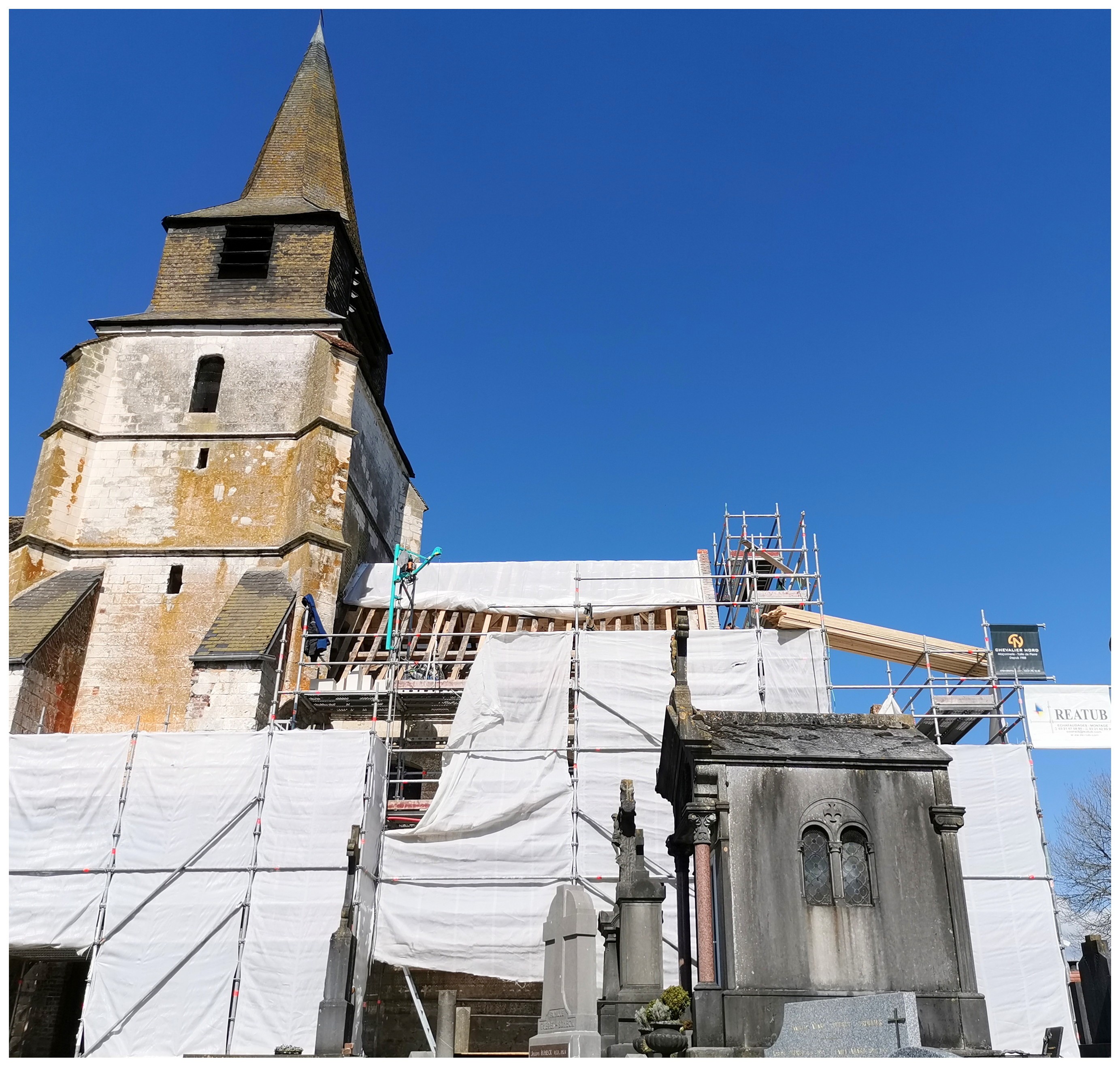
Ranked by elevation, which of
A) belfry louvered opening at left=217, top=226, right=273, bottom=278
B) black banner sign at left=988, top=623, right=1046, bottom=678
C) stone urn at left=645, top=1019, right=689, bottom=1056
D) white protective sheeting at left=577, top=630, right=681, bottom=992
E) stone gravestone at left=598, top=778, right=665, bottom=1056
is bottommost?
stone urn at left=645, top=1019, right=689, bottom=1056

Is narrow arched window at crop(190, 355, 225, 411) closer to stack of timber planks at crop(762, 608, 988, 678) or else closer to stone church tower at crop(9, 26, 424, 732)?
stone church tower at crop(9, 26, 424, 732)

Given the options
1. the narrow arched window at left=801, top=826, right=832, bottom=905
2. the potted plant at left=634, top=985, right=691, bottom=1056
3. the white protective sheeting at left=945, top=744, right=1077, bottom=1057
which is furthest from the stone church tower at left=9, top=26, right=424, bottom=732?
the white protective sheeting at left=945, top=744, right=1077, bottom=1057

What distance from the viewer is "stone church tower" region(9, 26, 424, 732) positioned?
1912 cm

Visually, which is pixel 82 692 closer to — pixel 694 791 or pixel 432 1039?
pixel 432 1039

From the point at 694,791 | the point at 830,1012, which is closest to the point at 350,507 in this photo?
the point at 694,791

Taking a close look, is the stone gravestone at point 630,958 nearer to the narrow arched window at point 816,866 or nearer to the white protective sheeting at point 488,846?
the narrow arched window at point 816,866

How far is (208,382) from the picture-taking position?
Result: 23609mm

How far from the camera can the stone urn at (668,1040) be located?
7.80 meters

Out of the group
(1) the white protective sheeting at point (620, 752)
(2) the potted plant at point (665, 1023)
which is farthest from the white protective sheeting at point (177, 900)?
(2) the potted plant at point (665, 1023)

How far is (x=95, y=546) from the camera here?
21156 mm

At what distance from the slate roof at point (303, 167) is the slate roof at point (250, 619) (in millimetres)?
10039

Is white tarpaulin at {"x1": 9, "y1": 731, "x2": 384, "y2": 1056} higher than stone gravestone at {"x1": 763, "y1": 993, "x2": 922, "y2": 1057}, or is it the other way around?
white tarpaulin at {"x1": 9, "y1": 731, "x2": 384, "y2": 1056}

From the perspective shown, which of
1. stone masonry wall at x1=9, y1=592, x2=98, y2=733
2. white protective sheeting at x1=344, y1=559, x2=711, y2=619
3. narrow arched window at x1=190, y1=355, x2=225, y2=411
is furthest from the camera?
narrow arched window at x1=190, y1=355, x2=225, y2=411

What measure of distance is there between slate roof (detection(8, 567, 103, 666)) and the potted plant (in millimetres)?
13831
